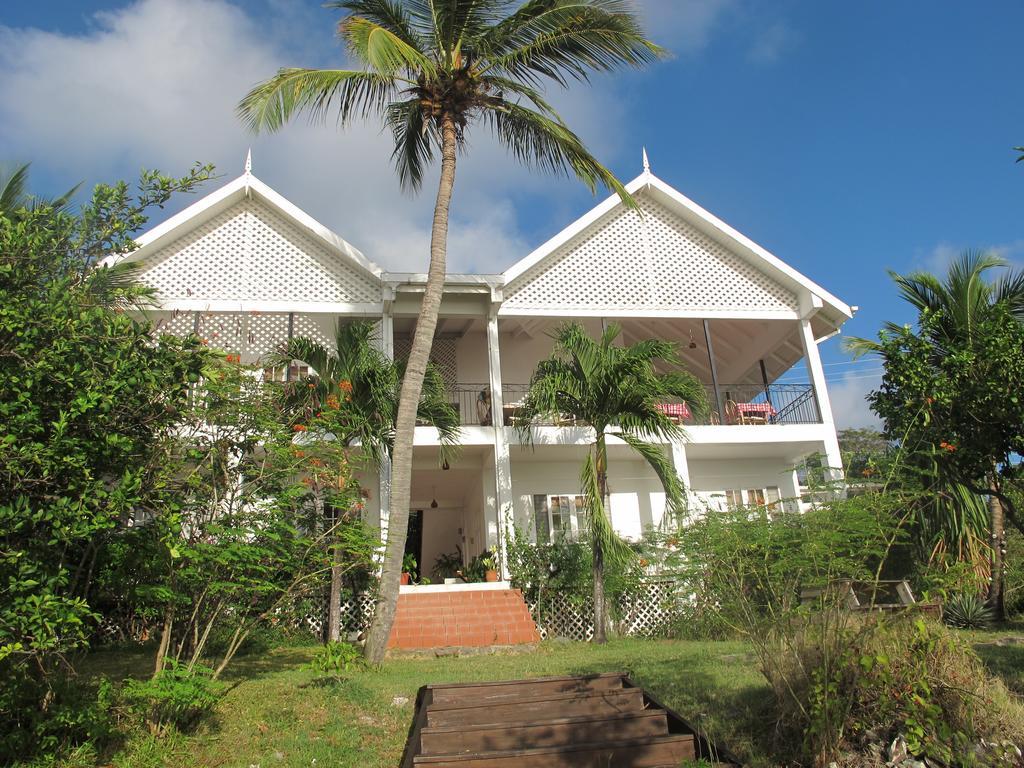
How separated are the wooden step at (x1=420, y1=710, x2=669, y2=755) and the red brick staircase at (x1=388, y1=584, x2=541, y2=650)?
6.03 meters

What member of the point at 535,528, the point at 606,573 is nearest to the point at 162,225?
the point at 535,528

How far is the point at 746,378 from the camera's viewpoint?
2080 centimetres

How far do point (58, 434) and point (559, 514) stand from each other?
40.4 feet

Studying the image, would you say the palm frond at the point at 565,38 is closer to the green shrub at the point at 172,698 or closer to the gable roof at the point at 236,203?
the gable roof at the point at 236,203

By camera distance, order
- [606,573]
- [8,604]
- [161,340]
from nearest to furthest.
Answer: [8,604]
[161,340]
[606,573]

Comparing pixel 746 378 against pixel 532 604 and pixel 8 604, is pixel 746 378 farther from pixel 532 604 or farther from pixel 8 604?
pixel 8 604

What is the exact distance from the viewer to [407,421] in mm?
10578

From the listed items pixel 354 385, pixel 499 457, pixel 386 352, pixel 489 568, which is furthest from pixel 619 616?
pixel 386 352

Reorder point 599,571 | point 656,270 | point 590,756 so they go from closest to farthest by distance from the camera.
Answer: point 590,756
point 599,571
point 656,270

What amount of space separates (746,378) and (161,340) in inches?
695

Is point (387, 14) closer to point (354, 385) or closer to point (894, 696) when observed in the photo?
point (354, 385)

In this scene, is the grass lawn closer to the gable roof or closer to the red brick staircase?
the red brick staircase

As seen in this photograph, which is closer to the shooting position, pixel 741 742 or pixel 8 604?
pixel 8 604

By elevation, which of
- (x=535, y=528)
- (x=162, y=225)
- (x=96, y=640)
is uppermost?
(x=162, y=225)
